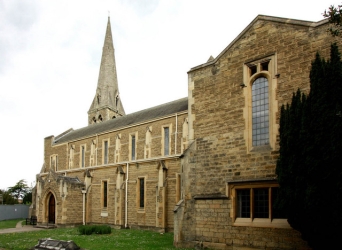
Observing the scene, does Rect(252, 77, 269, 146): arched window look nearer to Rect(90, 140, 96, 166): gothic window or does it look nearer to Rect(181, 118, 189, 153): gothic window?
Rect(181, 118, 189, 153): gothic window

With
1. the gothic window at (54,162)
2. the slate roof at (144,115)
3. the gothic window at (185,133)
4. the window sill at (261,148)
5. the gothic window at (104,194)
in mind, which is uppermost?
the slate roof at (144,115)

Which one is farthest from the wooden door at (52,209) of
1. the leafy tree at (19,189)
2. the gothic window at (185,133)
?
the leafy tree at (19,189)

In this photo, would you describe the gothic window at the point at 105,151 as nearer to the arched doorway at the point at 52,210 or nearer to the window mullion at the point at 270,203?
the arched doorway at the point at 52,210

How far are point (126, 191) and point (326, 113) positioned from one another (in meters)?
21.3

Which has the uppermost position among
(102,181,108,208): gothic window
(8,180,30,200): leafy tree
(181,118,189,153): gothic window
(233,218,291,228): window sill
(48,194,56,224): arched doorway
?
(181,118,189,153): gothic window

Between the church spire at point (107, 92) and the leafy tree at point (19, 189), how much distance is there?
33.0 m

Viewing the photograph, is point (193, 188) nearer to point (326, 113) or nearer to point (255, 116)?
point (255, 116)

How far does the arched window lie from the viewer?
12.1m

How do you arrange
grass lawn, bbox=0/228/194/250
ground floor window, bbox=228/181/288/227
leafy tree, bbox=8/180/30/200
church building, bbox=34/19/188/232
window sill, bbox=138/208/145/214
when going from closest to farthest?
ground floor window, bbox=228/181/288/227 < grass lawn, bbox=0/228/194/250 < church building, bbox=34/19/188/232 < window sill, bbox=138/208/145/214 < leafy tree, bbox=8/180/30/200

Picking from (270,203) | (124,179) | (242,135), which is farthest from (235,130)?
(124,179)

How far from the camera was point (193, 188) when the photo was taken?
13.6 metres

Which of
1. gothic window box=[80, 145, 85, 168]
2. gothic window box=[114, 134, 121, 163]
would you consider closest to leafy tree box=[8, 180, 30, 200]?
gothic window box=[80, 145, 85, 168]

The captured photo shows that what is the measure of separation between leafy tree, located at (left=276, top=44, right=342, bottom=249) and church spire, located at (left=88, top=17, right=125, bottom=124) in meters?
44.3

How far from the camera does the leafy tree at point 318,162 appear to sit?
8102 millimetres
